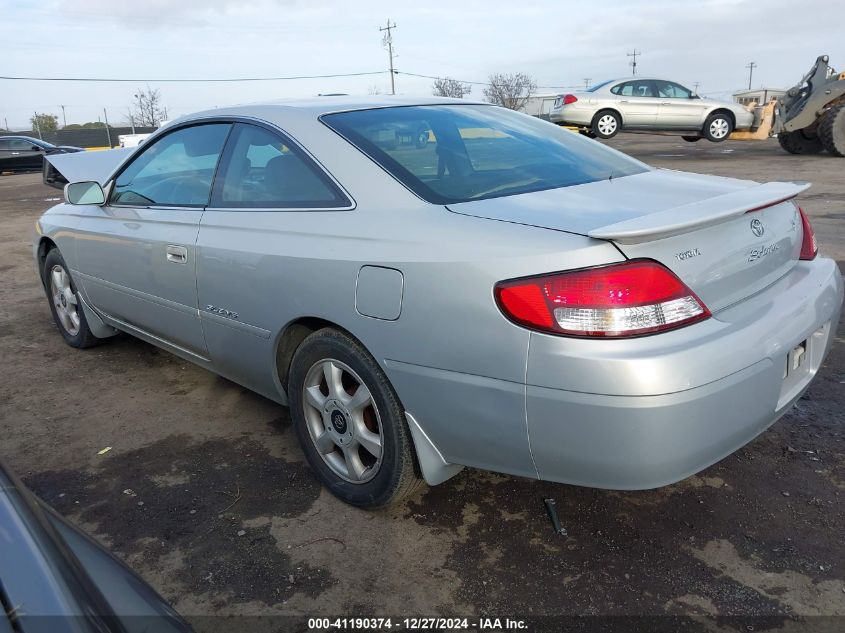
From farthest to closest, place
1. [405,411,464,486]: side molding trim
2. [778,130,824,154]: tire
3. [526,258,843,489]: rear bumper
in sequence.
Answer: [778,130,824,154]: tire
[405,411,464,486]: side molding trim
[526,258,843,489]: rear bumper

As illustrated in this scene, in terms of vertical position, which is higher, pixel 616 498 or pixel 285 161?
pixel 285 161

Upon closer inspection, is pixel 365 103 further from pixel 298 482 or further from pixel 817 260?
pixel 817 260

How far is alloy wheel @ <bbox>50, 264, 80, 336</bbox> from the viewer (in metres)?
4.51

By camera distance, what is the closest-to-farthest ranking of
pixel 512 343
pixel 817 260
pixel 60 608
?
1. pixel 60 608
2. pixel 512 343
3. pixel 817 260

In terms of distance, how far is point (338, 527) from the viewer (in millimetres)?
2574

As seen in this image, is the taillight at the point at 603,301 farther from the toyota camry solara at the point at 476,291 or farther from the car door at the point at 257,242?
the car door at the point at 257,242

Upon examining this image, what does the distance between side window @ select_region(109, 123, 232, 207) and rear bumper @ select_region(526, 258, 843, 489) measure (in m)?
1.97

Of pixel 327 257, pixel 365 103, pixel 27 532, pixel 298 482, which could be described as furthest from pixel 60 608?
pixel 365 103

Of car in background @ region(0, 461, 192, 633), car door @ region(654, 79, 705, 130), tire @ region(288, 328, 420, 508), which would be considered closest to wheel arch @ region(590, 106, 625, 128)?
car door @ region(654, 79, 705, 130)

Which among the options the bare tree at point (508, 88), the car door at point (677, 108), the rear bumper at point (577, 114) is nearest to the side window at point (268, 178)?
the rear bumper at point (577, 114)

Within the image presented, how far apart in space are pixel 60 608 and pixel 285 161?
80.2 inches

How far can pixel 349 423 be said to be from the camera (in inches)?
102

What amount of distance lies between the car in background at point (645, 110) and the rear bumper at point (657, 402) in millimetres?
16155

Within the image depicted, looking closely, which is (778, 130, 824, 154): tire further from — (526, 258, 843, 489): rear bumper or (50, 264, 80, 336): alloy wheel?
(526, 258, 843, 489): rear bumper
